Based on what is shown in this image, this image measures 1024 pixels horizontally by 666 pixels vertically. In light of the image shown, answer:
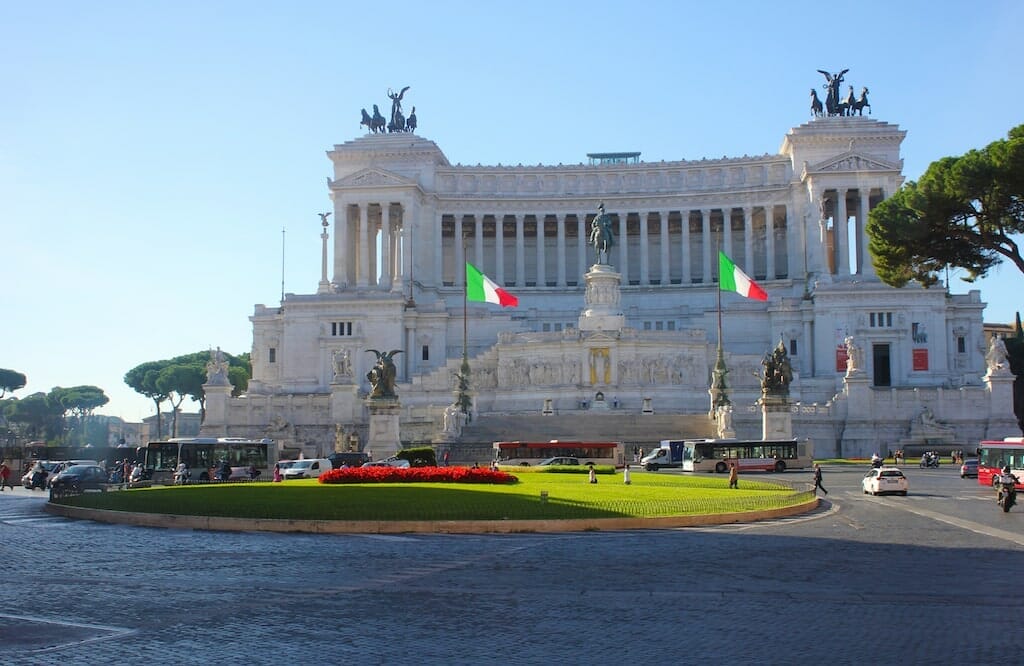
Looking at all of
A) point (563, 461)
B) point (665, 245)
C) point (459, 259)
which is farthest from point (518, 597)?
point (459, 259)

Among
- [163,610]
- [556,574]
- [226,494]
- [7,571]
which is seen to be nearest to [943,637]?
[556,574]

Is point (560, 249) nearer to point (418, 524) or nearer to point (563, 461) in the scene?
point (563, 461)

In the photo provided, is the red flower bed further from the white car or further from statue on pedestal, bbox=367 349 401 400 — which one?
statue on pedestal, bbox=367 349 401 400

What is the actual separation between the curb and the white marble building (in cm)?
4301

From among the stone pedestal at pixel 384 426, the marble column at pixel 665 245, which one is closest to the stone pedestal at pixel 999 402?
the stone pedestal at pixel 384 426

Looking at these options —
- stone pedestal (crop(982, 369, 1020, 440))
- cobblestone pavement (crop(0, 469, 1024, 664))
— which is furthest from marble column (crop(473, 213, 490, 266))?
cobblestone pavement (crop(0, 469, 1024, 664))

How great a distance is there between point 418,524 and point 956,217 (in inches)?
1298

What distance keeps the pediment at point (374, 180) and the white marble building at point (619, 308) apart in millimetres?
186

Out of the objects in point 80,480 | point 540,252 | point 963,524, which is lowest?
point 963,524

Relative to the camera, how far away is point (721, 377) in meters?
74.8

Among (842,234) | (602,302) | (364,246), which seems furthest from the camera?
(364,246)

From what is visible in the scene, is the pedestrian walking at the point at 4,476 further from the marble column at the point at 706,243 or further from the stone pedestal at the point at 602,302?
the marble column at the point at 706,243

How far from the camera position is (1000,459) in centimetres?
4625

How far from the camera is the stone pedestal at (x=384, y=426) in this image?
210ft
